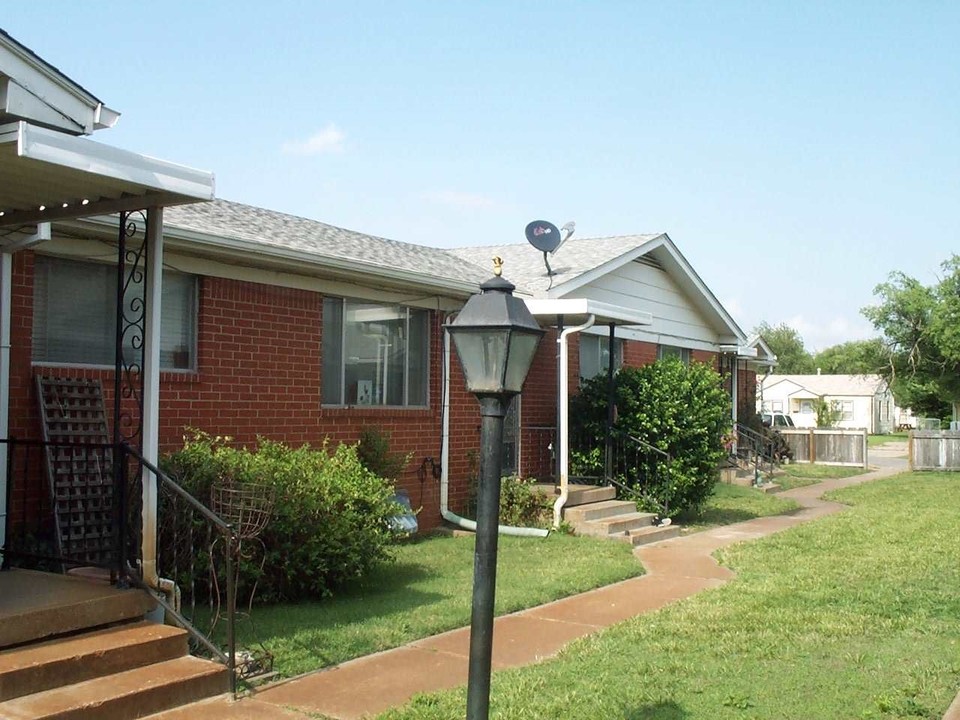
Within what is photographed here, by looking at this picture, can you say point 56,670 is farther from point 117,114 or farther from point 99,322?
point 99,322

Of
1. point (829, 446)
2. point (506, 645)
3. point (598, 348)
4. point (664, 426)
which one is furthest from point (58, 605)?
point (829, 446)

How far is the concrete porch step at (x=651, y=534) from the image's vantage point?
12352 millimetres

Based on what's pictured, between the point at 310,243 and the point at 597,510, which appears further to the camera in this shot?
the point at 597,510

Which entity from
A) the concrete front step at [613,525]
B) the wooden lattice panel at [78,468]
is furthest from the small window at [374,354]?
the wooden lattice panel at [78,468]

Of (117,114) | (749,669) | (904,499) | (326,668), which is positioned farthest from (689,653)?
(904,499)

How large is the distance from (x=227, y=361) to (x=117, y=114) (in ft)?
13.2

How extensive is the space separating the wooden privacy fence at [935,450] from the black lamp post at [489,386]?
1017 inches

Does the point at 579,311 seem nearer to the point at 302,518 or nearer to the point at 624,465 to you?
the point at 624,465

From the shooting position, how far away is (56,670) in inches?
212

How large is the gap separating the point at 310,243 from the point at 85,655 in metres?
6.02

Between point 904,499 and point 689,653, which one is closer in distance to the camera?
point 689,653

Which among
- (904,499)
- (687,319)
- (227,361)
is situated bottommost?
(904,499)

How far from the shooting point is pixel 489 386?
13.4ft

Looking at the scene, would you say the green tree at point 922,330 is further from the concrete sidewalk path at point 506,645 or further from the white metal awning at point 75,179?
Result: the white metal awning at point 75,179
